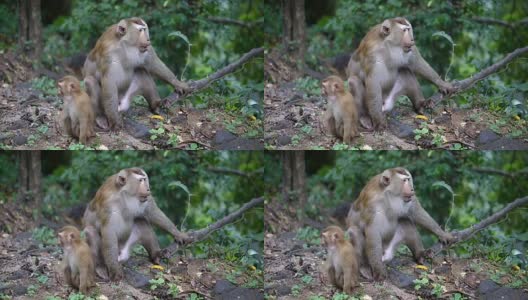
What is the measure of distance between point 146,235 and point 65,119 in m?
1.44

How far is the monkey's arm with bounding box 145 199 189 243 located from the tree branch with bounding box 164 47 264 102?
118 cm

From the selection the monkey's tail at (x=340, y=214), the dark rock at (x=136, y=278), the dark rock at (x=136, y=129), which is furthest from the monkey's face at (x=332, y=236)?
the dark rock at (x=136, y=129)

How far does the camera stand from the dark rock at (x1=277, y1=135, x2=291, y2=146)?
397 inches

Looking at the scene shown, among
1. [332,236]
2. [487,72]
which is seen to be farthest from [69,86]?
[487,72]

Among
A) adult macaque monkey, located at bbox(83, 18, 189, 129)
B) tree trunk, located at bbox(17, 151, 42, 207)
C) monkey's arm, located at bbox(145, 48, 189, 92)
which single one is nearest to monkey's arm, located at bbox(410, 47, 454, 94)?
monkey's arm, located at bbox(145, 48, 189, 92)

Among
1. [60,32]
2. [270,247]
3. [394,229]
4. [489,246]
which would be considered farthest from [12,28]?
[489,246]

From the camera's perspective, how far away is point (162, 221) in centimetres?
997

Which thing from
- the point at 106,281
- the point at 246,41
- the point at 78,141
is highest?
the point at 246,41

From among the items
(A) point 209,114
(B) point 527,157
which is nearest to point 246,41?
(A) point 209,114

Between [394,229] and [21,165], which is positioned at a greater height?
[21,165]

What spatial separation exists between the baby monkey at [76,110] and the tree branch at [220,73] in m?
0.89

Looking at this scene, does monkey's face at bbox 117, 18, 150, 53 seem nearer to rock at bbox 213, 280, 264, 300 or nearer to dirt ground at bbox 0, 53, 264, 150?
dirt ground at bbox 0, 53, 264, 150

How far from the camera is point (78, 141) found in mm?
9914

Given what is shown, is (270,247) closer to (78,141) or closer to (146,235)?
(146,235)
